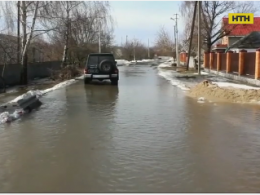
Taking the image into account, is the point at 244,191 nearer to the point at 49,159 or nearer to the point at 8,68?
the point at 49,159

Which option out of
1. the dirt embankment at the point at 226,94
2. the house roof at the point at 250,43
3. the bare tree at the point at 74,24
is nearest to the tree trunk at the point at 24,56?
the bare tree at the point at 74,24

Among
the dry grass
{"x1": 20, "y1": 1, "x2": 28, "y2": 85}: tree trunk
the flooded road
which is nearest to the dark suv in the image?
{"x1": 20, "y1": 1, "x2": 28, "y2": 85}: tree trunk

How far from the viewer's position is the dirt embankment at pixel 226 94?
41.9ft

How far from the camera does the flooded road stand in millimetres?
4754

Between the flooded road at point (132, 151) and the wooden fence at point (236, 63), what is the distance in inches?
456

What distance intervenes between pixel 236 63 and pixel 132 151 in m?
22.4

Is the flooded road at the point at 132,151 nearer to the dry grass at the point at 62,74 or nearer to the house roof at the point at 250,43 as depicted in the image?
the dry grass at the point at 62,74

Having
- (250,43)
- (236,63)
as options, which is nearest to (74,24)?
(236,63)

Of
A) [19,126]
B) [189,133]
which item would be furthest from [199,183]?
[19,126]

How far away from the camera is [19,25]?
22.1 meters

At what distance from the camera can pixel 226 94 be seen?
13398mm

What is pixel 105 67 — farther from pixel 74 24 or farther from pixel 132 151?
pixel 132 151

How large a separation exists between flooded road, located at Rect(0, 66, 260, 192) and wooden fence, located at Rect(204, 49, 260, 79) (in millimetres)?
11585

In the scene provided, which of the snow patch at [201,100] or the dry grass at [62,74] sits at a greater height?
the dry grass at [62,74]
